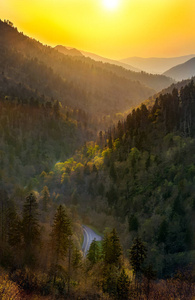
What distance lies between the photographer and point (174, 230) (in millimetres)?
68375

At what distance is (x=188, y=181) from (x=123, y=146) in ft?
138

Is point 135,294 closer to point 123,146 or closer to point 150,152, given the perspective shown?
point 150,152

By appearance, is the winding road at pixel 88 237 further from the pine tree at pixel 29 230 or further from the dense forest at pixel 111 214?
the pine tree at pixel 29 230

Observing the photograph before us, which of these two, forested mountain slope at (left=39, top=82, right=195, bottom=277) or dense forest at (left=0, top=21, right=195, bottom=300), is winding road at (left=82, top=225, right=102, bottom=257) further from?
forested mountain slope at (left=39, top=82, right=195, bottom=277)

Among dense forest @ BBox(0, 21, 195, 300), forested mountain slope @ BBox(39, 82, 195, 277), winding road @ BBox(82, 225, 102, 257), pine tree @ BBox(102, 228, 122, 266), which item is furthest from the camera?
winding road @ BBox(82, 225, 102, 257)

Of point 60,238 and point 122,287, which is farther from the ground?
point 60,238

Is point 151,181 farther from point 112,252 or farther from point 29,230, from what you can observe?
point 29,230

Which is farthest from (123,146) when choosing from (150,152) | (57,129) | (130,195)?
(57,129)

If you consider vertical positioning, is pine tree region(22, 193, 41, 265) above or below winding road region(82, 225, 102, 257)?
above

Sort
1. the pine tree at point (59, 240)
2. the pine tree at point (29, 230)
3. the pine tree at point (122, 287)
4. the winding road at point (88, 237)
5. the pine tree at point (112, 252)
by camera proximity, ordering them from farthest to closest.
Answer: the winding road at point (88, 237) < the pine tree at point (29, 230) < the pine tree at point (59, 240) < the pine tree at point (112, 252) < the pine tree at point (122, 287)

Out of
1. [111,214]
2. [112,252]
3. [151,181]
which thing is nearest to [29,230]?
[112,252]

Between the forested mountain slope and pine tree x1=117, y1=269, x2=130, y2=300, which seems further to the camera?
the forested mountain slope

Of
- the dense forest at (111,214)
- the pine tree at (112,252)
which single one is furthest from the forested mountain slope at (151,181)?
the pine tree at (112,252)

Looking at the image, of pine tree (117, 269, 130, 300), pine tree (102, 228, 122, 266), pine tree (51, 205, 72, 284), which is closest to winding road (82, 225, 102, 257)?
pine tree (51, 205, 72, 284)
